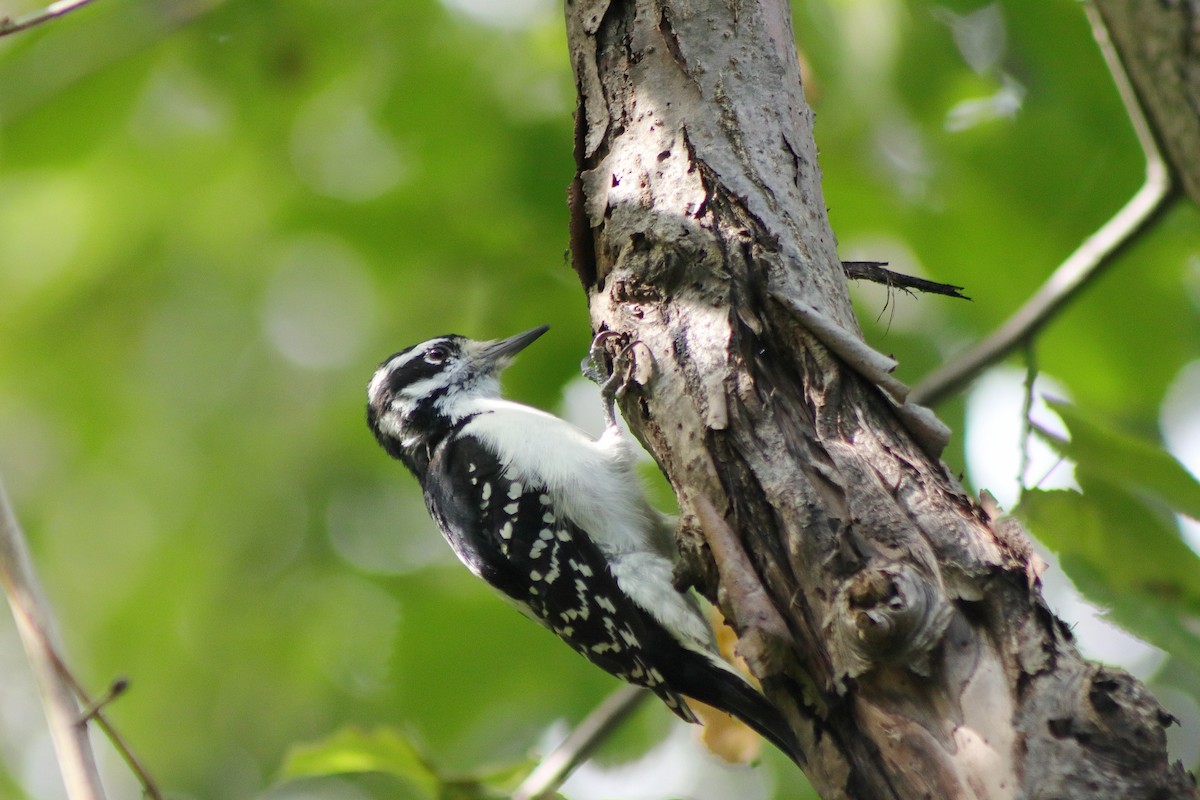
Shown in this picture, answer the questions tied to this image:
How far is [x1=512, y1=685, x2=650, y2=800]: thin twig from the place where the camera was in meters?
3.71

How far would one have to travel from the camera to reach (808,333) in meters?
2.40

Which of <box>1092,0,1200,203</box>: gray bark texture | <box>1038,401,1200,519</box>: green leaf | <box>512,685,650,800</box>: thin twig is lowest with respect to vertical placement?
<box>512,685,650,800</box>: thin twig

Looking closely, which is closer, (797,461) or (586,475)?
(797,461)

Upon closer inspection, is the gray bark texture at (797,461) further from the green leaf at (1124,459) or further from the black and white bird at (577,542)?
the black and white bird at (577,542)

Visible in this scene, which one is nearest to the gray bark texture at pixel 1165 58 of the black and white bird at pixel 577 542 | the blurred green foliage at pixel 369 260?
the blurred green foliage at pixel 369 260

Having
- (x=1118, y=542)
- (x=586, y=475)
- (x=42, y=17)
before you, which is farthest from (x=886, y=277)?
(x=42, y=17)

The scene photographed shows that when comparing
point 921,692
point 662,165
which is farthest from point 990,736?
point 662,165

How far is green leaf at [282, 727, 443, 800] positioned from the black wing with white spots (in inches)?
29.6

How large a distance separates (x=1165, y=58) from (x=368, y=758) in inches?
133

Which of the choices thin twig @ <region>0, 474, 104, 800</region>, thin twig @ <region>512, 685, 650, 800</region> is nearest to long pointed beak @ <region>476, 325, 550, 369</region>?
thin twig @ <region>512, 685, 650, 800</region>

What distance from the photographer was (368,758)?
358 cm

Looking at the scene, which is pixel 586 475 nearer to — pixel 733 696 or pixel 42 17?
pixel 733 696

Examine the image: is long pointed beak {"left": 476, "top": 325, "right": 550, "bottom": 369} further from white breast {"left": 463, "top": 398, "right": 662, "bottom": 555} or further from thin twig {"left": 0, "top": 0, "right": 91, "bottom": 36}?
thin twig {"left": 0, "top": 0, "right": 91, "bottom": 36}

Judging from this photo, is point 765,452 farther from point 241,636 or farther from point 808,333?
point 241,636
